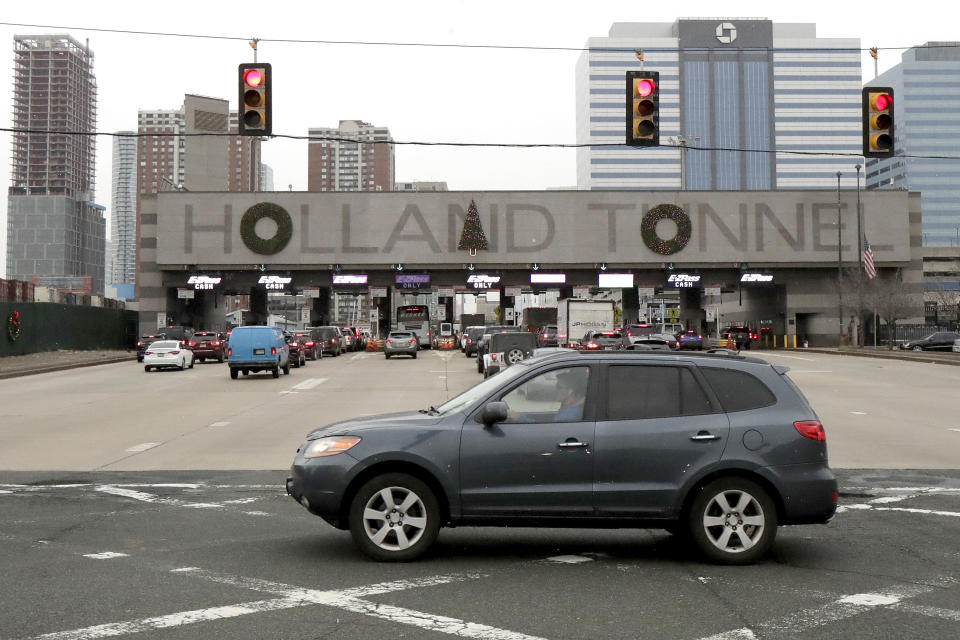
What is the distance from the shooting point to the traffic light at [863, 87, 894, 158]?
1694 cm

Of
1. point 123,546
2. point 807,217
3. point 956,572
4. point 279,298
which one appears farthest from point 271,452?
point 279,298

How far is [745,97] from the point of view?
180000mm

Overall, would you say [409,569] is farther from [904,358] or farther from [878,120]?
[904,358]

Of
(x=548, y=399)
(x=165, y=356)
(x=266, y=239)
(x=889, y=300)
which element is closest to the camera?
(x=548, y=399)

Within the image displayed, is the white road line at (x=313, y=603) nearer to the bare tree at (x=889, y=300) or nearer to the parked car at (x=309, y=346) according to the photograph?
the parked car at (x=309, y=346)

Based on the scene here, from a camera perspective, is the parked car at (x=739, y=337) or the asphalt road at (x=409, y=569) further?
the parked car at (x=739, y=337)

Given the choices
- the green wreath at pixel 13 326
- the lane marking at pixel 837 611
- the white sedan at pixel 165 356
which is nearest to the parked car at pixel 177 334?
A: the green wreath at pixel 13 326

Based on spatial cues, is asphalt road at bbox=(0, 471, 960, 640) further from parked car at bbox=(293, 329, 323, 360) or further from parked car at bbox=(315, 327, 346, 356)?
parked car at bbox=(315, 327, 346, 356)

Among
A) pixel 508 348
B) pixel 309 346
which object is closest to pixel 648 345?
pixel 508 348

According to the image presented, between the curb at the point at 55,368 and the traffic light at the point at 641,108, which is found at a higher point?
the traffic light at the point at 641,108

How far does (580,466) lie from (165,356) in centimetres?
3501

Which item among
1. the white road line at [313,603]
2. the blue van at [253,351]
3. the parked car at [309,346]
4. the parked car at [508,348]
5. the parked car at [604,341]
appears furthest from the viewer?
the parked car at [309,346]

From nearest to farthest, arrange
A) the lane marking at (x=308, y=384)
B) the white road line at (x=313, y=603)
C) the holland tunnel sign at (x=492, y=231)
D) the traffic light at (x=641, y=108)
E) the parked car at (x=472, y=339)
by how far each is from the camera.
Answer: the white road line at (x=313, y=603) → the traffic light at (x=641, y=108) → the lane marking at (x=308, y=384) → the parked car at (x=472, y=339) → the holland tunnel sign at (x=492, y=231)

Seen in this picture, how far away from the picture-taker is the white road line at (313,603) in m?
5.25
